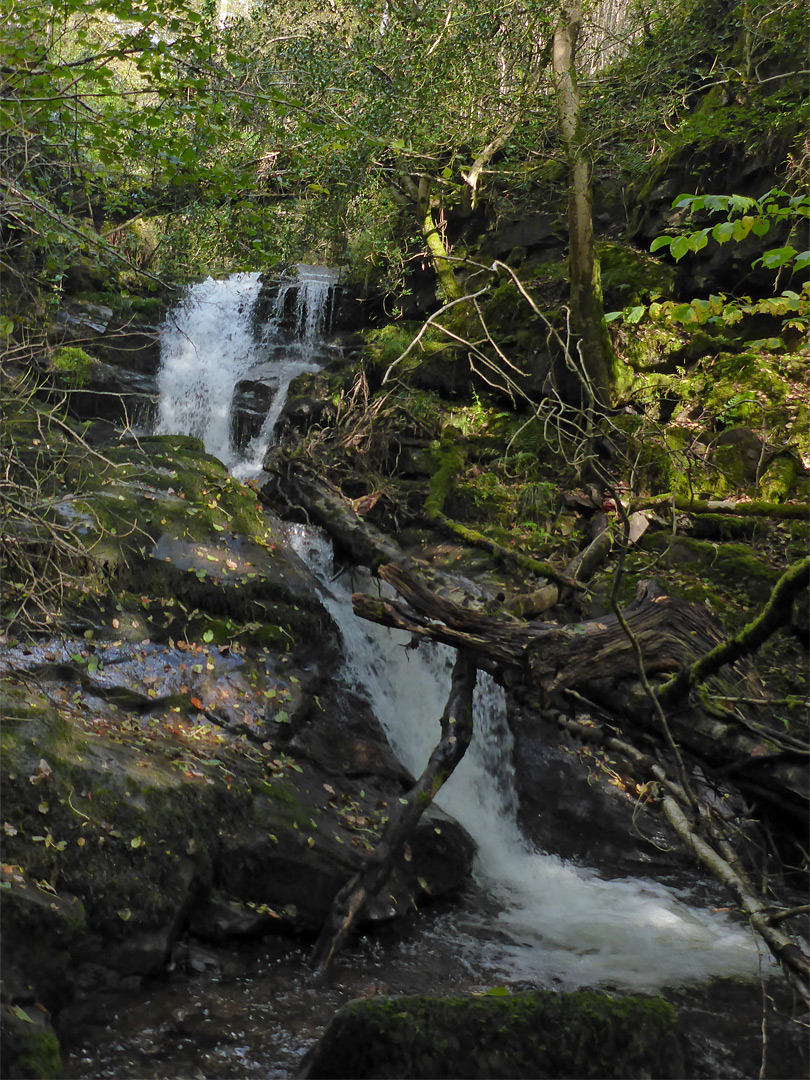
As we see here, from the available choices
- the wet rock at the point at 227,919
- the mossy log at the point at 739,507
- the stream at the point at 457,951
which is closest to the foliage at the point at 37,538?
the stream at the point at 457,951

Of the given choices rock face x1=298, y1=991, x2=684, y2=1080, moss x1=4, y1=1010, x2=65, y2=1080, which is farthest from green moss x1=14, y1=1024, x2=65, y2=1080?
rock face x1=298, y1=991, x2=684, y2=1080

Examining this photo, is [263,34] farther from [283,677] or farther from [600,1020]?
[600,1020]

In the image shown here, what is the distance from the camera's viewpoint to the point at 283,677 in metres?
6.73

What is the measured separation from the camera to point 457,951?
208 inches

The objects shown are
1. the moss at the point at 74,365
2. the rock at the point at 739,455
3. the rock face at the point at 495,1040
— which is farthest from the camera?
the moss at the point at 74,365

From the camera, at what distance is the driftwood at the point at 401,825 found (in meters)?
4.83

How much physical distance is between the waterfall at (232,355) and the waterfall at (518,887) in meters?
3.78

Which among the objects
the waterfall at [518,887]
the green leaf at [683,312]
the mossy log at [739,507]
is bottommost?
the waterfall at [518,887]

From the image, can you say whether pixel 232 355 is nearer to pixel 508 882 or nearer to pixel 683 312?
pixel 508 882

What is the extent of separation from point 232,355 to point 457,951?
11480 mm

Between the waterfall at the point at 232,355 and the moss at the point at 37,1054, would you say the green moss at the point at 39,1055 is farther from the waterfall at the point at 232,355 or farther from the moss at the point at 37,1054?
the waterfall at the point at 232,355

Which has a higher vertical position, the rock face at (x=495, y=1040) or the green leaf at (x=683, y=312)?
the green leaf at (x=683, y=312)

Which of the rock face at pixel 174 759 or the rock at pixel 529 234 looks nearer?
the rock face at pixel 174 759

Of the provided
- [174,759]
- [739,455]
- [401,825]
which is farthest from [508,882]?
[739,455]
